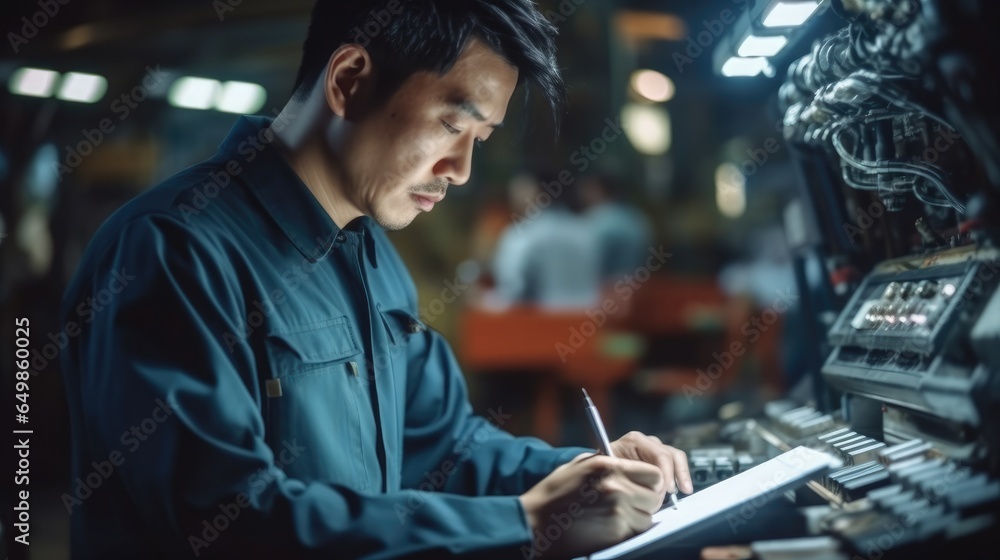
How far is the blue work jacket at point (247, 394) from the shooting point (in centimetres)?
87

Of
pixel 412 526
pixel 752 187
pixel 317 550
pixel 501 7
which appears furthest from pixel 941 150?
pixel 752 187

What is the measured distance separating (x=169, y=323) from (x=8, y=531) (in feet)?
2.69

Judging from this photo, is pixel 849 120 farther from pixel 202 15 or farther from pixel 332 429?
pixel 202 15

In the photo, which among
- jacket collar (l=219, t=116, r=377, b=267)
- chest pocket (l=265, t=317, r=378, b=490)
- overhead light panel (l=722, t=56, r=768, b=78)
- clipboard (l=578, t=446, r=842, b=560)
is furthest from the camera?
overhead light panel (l=722, t=56, r=768, b=78)

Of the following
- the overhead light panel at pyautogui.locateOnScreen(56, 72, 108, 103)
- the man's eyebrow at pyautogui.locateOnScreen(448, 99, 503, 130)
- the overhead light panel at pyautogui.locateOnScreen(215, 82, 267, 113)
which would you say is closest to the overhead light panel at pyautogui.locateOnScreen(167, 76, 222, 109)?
the overhead light panel at pyautogui.locateOnScreen(215, 82, 267, 113)

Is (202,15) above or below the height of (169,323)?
above

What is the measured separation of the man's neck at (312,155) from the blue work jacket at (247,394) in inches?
1.6

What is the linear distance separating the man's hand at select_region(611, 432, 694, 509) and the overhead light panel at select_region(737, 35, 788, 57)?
816mm

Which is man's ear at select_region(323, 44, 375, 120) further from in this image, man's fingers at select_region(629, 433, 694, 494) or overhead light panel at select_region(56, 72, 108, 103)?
overhead light panel at select_region(56, 72, 108, 103)

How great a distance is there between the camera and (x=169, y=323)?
929mm

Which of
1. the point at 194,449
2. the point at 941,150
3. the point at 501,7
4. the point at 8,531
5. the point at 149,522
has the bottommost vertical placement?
the point at 8,531

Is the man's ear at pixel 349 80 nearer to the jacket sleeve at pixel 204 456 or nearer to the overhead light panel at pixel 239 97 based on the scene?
the jacket sleeve at pixel 204 456

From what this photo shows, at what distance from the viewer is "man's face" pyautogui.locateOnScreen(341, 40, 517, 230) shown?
3.90ft

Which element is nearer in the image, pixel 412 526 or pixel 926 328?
pixel 412 526
